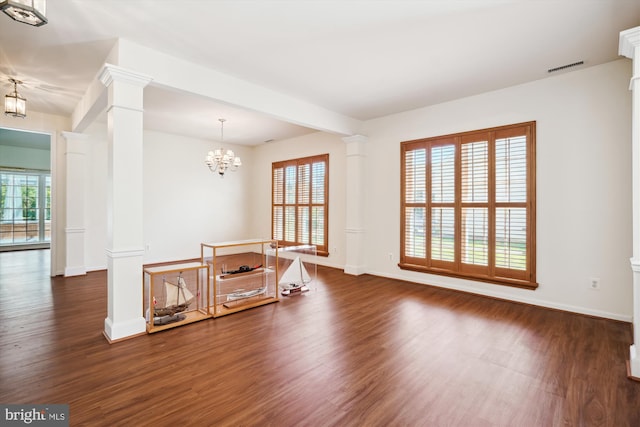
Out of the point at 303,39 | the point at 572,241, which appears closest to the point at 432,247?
the point at 572,241

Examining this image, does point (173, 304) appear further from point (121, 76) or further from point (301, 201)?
point (301, 201)

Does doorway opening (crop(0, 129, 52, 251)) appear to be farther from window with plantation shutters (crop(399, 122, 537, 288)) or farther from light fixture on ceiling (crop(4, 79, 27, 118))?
window with plantation shutters (crop(399, 122, 537, 288))

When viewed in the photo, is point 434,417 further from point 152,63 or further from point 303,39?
point 152,63

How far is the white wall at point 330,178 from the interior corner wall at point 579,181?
271 centimetres

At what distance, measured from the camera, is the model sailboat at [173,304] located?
335cm

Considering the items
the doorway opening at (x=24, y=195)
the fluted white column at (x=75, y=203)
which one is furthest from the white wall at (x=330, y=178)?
the doorway opening at (x=24, y=195)

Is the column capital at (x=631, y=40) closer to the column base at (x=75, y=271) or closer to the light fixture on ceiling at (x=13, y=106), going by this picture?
the light fixture on ceiling at (x=13, y=106)

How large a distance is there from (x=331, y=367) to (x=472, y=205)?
3.40 metres

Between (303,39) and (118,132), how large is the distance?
2.12 meters

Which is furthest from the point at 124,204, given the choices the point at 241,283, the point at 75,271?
the point at 75,271

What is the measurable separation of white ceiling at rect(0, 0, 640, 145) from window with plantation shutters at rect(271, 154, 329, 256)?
2635mm

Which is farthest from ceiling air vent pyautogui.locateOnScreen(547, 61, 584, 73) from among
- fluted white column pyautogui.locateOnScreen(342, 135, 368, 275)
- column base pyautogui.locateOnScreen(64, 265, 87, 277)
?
column base pyautogui.locateOnScreen(64, 265, 87, 277)

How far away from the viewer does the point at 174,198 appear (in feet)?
23.6

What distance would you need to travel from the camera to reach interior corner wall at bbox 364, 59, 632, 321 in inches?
138
